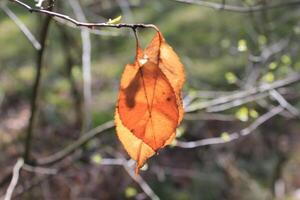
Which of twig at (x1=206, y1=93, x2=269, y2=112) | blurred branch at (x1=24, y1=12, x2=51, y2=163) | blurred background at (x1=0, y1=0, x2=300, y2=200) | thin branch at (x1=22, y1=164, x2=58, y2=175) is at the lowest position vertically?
blurred background at (x1=0, y1=0, x2=300, y2=200)

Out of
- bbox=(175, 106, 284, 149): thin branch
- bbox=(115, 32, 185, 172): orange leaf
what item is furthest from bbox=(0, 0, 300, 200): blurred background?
bbox=(115, 32, 185, 172): orange leaf

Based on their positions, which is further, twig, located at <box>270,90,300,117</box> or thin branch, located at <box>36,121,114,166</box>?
twig, located at <box>270,90,300,117</box>

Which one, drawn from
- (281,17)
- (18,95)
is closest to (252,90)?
(281,17)

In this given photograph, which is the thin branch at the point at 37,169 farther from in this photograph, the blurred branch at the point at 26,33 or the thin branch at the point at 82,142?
the blurred branch at the point at 26,33

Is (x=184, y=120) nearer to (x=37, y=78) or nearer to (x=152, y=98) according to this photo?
(x=37, y=78)

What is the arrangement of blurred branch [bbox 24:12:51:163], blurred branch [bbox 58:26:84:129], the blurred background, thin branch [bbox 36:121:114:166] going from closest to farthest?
blurred branch [bbox 24:12:51:163] < thin branch [bbox 36:121:114:166] < the blurred background < blurred branch [bbox 58:26:84:129]

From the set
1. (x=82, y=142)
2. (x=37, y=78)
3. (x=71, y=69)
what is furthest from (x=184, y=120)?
(x=37, y=78)

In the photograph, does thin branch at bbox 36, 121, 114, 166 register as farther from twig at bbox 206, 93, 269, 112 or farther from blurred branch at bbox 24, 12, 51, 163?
twig at bbox 206, 93, 269, 112
